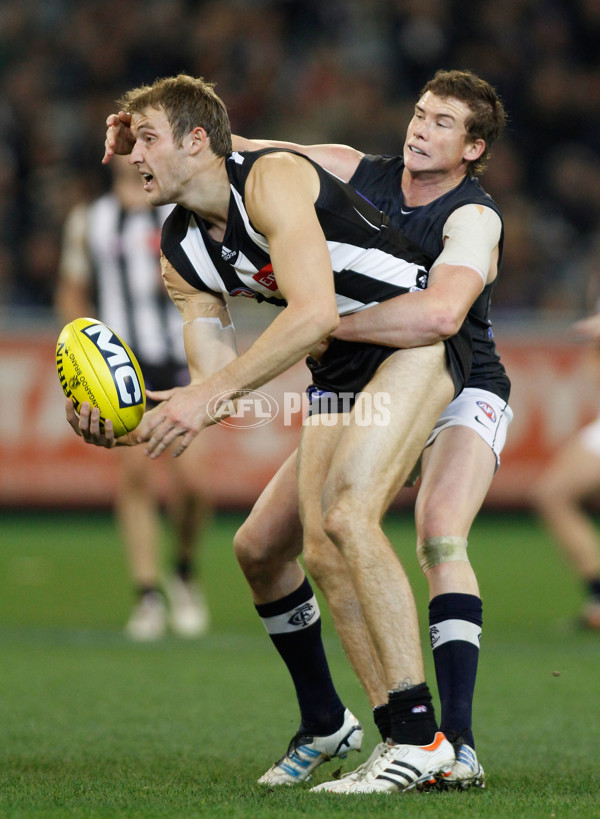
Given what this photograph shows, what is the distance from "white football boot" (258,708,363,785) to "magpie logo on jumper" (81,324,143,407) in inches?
46.8

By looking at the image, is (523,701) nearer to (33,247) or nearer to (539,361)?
A: (539,361)

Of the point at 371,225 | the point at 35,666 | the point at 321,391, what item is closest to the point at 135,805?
the point at 321,391

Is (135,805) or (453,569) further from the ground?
(453,569)

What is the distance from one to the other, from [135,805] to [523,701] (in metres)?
2.32

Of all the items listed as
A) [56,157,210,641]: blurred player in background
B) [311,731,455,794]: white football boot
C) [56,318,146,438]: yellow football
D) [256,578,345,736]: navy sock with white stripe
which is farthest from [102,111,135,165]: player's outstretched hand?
[56,157,210,641]: blurred player in background

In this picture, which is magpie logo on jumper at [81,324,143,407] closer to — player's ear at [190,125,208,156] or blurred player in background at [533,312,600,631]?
player's ear at [190,125,208,156]

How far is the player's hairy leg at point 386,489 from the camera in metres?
3.33

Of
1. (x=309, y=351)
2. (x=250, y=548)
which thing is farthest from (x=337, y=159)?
(x=250, y=548)

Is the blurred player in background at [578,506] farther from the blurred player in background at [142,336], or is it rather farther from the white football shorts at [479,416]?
the white football shorts at [479,416]

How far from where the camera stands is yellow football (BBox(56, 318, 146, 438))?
3.50m

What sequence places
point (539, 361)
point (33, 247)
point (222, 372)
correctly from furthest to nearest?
1. point (33, 247)
2. point (539, 361)
3. point (222, 372)

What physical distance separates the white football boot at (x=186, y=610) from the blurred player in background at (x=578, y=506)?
203cm

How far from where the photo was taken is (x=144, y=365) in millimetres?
7266

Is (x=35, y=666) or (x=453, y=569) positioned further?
(x=35, y=666)
